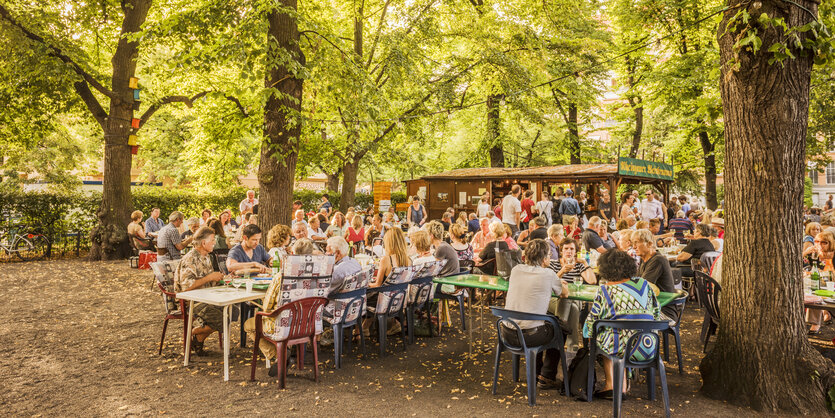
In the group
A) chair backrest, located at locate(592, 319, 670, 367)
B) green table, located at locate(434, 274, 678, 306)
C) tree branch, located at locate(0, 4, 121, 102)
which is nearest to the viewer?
chair backrest, located at locate(592, 319, 670, 367)

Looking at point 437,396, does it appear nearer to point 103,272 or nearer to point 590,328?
point 590,328

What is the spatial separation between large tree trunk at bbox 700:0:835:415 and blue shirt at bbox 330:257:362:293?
3554 mm

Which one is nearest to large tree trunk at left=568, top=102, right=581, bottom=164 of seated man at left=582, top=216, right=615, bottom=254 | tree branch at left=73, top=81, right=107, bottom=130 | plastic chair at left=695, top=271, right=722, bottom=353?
seated man at left=582, top=216, right=615, bottom=254

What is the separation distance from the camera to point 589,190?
21.0m

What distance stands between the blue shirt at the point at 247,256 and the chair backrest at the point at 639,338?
13.7 feet

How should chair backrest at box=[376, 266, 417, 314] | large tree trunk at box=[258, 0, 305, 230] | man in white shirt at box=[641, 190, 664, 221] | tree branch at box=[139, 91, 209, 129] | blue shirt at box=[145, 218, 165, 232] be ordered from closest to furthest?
chair backrest at box=[376, 266, 417, 314], large tree trunk at box=[258, 0, 305, 230], blue shirt at box=[145, 218, 165, 232], man in white shirt at box=[641, 190, 664, 221], tree branch at box=[139, 91, 209, 129]

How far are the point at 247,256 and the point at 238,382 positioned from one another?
185cm

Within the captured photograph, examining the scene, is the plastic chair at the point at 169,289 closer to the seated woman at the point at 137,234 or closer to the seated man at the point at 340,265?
the seated man at the point at 340,265

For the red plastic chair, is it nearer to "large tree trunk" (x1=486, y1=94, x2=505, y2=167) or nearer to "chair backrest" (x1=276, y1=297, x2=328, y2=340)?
"chair backrest" (x1=276, y1=297, x2=328, y2=340)

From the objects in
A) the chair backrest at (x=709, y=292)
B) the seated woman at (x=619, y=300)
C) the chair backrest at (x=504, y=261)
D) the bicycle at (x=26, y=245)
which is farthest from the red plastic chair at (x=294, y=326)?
the bicycle at (x=26, y=245)

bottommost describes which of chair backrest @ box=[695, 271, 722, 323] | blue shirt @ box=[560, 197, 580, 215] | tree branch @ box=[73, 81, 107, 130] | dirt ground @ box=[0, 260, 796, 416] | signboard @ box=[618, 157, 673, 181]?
dirt ground @ box=[0, 260, 796, 416]

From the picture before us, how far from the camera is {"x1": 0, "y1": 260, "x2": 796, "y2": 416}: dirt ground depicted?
434 centimetres

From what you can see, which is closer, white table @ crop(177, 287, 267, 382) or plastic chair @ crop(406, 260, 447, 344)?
white table @ crop(177, 287, 267, 382)

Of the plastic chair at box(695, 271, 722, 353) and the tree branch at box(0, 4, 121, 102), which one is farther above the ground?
the tree branch at box(0, 4, 121, 102)
